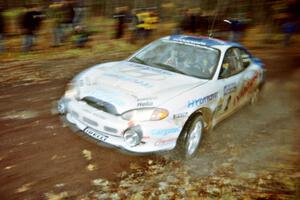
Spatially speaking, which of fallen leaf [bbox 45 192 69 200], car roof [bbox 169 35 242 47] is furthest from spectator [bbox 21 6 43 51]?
fallen leaf [bbox 45 192 69 200]

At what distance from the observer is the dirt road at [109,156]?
4.09 m

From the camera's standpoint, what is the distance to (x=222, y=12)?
21.5 meters

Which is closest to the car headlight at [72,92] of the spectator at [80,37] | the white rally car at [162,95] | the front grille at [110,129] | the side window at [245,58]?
the white rally car at [162,95]

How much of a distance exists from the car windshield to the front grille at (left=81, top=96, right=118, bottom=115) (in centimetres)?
143

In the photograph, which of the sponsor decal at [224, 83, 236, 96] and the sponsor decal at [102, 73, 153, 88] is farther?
the sponsor decal at [224, 83, 236, 96]

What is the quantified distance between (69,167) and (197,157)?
1.88 meters

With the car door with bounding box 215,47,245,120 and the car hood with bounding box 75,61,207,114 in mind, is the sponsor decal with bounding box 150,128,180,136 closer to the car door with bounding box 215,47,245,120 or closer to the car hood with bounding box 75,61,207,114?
the car hood with bounding box 75,61,207,114

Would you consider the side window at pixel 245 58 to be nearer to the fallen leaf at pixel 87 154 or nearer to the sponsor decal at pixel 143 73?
the sponsor decal at pixel 143 73

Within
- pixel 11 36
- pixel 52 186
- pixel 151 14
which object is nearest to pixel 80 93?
pixel 52 186

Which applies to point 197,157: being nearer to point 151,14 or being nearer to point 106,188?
point 106,188

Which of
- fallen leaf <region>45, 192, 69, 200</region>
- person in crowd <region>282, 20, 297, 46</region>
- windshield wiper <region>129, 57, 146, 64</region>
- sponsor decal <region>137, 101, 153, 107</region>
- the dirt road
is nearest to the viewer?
fallen leaf <region>45, 192, 69, 200</region>

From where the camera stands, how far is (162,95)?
4.46 metres

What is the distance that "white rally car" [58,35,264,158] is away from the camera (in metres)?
4.28

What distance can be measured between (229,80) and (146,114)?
188 cm
